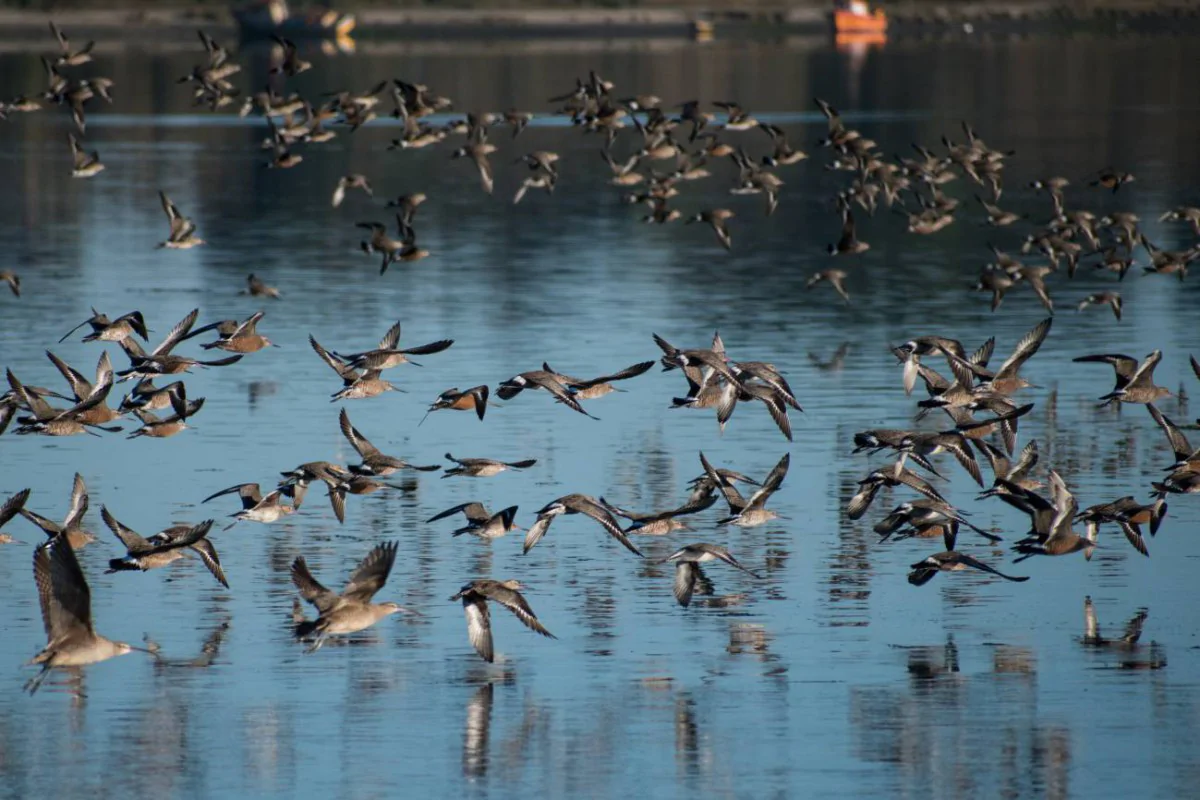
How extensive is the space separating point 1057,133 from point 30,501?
65362mm

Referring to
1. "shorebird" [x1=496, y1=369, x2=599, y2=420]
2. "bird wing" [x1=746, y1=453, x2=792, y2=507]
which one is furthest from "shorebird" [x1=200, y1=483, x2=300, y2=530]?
"bird wing" [x1=746, y1=453, x2=792, y2=507]

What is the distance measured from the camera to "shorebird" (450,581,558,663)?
1919 cm

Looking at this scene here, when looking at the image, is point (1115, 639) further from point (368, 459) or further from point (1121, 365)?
point (368, 459)

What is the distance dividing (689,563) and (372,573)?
3865 millimetres

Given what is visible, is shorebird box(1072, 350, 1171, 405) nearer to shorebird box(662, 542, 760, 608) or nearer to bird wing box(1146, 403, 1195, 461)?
bird wing box(1146, 403, 1195, 461)

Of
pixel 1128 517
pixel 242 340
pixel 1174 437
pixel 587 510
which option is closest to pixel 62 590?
pixel 587 510

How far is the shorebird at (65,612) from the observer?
1677cm

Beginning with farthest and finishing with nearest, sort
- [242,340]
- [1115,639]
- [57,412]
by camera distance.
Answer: [242,340] < [57,412] < [1115,639]

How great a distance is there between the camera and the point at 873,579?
2217 centimetres

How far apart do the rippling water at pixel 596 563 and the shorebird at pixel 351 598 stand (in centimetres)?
51

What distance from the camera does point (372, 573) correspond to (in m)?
18.4

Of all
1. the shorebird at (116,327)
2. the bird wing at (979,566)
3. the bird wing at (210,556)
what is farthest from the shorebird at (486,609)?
the shorebird at (116,327)

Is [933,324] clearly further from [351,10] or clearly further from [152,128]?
[351,10]

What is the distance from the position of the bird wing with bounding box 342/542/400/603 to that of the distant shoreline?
14653 centimetres
